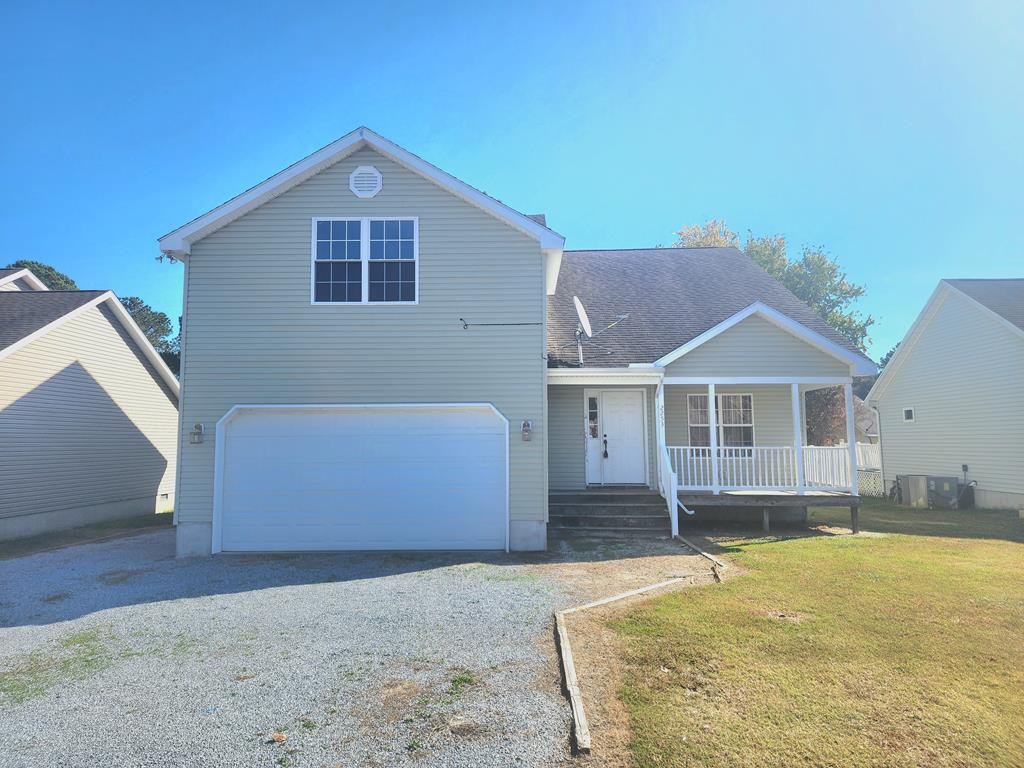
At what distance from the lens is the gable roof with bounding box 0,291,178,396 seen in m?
12.5

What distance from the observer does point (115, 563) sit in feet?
29.6

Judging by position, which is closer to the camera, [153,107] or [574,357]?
[574,357]

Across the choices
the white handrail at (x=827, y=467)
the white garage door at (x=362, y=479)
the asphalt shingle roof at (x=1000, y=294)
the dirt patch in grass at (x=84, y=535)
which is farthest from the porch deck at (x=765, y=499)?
the dirt patch in grass at (x=84, y=535)

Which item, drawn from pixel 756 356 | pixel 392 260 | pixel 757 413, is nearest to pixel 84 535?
pixel 392 260

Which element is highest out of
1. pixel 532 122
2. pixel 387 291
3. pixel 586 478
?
pixel 532 122

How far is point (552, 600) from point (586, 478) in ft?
19.3

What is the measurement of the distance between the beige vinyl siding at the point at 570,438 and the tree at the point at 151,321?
3780cm

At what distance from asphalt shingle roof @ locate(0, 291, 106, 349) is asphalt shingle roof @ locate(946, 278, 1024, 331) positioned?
23.8 metres

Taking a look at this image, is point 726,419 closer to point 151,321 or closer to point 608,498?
point 608,498

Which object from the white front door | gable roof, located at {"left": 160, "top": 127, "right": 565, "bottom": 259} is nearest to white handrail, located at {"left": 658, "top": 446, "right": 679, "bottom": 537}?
the white front door

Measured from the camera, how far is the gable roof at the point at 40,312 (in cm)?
1251

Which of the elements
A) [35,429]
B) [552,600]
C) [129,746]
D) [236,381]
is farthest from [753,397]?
[35,429]

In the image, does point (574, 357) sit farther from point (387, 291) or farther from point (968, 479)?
point (968, 479)

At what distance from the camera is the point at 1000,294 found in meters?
15.0
